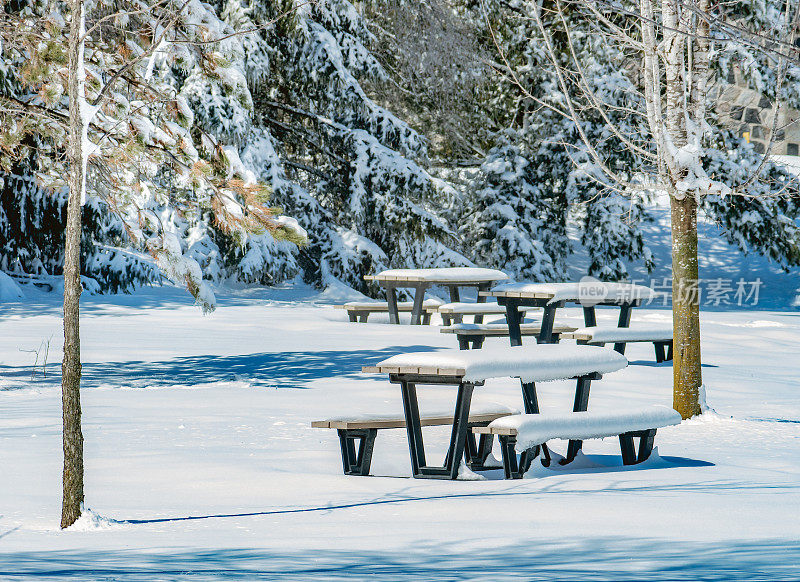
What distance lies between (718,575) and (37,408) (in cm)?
583

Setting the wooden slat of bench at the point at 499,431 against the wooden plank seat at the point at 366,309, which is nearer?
the wooden slat of bench at the point at 499,431

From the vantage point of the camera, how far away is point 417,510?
208 inches

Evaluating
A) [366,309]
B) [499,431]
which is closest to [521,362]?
[499,431]

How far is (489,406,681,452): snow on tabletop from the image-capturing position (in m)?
6.05

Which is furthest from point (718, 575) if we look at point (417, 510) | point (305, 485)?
point (305, 485)

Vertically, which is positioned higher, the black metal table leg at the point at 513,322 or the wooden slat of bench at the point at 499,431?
the black metal table leg at the point at 513,322

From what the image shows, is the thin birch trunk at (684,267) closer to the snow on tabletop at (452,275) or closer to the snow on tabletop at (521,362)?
the snow on tabletop at (521,362)

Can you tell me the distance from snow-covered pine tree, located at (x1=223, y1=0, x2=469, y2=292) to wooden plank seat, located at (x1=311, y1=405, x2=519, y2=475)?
13.6 metres

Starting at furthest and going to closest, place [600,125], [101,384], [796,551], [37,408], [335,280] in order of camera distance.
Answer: [600,125]
[335,280]
[101,384]
[37,408]
[796,551]

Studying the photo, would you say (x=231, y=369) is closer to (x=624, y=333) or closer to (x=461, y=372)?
(x=624, y=333)

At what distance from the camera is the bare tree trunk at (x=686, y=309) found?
841 cm

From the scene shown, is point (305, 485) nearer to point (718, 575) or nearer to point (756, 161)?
point (718, 575)

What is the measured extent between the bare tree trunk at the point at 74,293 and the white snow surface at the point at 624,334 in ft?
23.3

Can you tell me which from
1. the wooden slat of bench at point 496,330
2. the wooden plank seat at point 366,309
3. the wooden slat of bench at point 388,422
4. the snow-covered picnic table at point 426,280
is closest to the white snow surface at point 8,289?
the wooden plank seat at point 366,309
